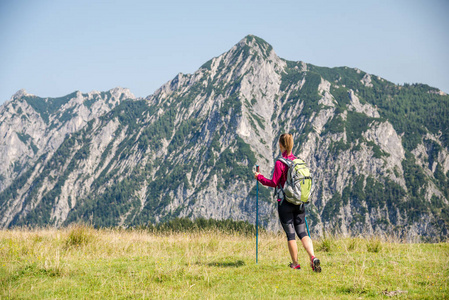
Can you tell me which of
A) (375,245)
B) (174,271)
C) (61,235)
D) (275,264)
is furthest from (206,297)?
(61,235)

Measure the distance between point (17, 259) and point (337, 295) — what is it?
31.5 ft

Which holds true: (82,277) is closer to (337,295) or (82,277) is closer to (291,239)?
(291,239)

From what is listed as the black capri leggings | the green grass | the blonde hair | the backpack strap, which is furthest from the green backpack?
the green grass

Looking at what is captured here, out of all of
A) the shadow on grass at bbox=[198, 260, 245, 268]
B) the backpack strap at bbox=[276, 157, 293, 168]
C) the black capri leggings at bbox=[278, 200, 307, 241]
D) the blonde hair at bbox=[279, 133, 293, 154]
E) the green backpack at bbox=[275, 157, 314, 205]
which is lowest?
the shadow on grass at bbox=[198, 260, 245, 268]

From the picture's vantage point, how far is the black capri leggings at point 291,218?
942cm

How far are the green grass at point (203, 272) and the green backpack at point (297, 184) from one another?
196cm

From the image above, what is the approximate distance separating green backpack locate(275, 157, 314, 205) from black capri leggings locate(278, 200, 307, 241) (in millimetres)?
234

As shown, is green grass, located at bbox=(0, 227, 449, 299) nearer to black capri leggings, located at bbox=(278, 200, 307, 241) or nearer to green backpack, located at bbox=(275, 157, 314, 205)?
black capri leggings, located at bbox=(278, 200, 307, 241)

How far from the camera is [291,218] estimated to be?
9.52m

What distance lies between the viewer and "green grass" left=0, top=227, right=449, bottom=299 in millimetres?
7914

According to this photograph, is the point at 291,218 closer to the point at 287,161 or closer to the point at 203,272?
the point at 287,161

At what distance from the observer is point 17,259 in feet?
36.6

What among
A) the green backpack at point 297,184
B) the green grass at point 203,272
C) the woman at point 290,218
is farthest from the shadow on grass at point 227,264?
the green backpack at point 297,184

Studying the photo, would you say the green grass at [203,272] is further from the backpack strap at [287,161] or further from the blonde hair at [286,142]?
the blonde hair at [286,142]
